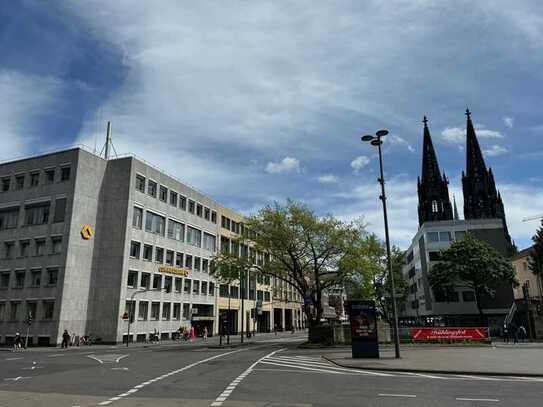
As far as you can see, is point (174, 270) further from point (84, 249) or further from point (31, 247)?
point (31, 247)

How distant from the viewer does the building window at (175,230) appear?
62.5m

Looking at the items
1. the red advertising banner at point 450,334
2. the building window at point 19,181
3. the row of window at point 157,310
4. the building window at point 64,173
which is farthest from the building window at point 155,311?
the red advertising banner at point 450,334

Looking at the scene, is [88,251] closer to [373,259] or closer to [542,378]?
[373,259]

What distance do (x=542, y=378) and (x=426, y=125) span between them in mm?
120438

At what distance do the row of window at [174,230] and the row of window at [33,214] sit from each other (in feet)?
27.1

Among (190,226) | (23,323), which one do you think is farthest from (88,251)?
(190,226)

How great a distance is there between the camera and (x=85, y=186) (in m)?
52.8

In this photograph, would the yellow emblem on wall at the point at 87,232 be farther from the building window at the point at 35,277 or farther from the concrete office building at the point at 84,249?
the building window at the point at 35,277

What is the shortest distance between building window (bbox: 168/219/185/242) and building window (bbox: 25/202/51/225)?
15822 mm

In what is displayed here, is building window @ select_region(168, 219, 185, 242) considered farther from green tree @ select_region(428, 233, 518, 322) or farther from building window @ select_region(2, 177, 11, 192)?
green tree @ select_region(428, 233, 518, 322)

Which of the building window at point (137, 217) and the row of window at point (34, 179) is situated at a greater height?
the row of window at point (34, 179)

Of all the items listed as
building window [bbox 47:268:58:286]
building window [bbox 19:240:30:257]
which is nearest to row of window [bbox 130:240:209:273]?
building window [bbox 47:268:58:286]

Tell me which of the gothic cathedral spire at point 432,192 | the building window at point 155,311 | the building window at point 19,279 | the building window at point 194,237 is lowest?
the building window at point 155,311

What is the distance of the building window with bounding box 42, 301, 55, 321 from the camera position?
4834 centimetres
